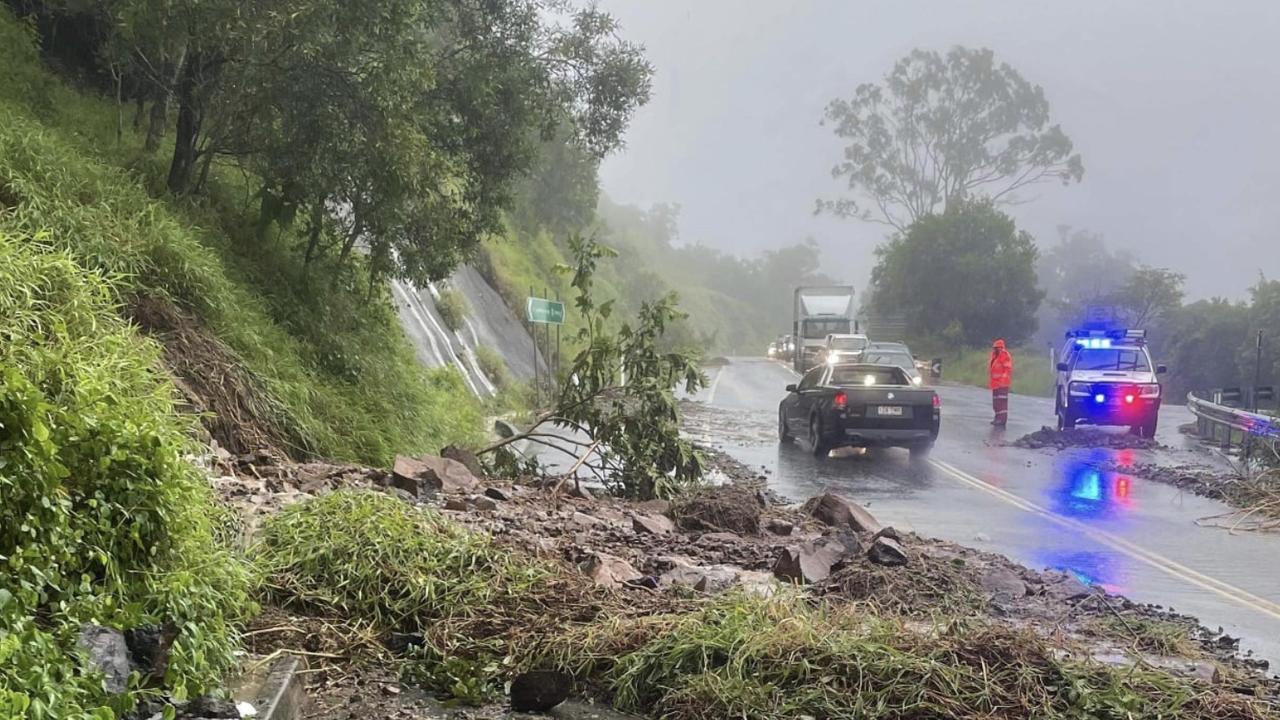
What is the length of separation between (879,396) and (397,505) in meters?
12.1

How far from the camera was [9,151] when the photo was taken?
9180 millimetres

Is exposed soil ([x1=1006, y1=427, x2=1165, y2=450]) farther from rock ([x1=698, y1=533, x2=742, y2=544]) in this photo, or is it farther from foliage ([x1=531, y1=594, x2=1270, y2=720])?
foliage ([x1=531, y1=594, x2=1270, y2=720])

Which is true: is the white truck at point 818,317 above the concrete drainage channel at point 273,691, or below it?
above

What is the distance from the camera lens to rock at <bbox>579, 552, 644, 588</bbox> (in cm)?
613

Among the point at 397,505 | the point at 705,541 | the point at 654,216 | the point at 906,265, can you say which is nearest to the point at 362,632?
the point at 397,505

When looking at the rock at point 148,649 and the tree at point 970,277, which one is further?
the tree at point 970,277

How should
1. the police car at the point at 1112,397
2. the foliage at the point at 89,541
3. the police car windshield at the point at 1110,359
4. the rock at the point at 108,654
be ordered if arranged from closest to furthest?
the foliage at the point at 89,541, the rock at the point at 108,654, the police car at the point at 1112,397, the police car windshield at the point at 1110,359

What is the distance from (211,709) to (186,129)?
34.5ft

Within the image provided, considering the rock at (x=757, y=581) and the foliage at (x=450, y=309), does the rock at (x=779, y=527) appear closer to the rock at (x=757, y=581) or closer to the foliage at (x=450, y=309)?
the rock at (x=757, y=581)

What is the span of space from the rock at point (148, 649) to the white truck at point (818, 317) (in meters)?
45.6

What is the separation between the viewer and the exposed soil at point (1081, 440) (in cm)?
1881

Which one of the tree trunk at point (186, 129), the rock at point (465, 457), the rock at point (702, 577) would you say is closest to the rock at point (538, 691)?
the rock at point (702, 577)

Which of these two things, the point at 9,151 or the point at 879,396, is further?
the point at 879,396

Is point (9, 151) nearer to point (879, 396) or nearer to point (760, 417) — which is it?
point (879, 396)
